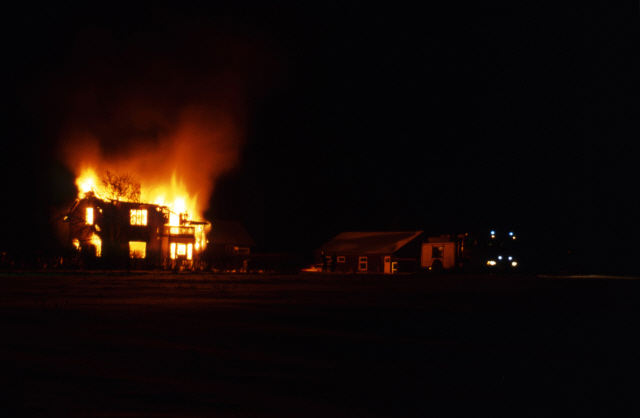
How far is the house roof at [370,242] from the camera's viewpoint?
52.6 m

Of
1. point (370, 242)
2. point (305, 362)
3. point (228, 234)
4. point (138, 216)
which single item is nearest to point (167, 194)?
point (138, 216)

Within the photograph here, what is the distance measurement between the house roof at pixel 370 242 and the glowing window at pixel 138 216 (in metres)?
21.1

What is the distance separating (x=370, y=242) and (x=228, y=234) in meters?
16.2

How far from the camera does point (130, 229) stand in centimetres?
4103

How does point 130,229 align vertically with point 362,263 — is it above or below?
above

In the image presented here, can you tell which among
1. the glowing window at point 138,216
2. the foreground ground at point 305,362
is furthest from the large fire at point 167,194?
the foreground ground at point 305,362

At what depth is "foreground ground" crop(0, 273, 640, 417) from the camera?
4863 mm

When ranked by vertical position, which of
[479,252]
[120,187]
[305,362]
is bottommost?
[305,362]

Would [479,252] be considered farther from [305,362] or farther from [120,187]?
[305,362]

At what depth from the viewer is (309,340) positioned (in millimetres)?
7723

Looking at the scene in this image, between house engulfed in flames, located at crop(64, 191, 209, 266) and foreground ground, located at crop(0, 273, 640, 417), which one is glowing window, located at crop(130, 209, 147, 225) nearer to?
house engulfed in flames, located at crop(64, 191, 209, 266)

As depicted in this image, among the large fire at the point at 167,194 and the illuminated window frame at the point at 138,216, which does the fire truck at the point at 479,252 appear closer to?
the large fire at the point at 167,194

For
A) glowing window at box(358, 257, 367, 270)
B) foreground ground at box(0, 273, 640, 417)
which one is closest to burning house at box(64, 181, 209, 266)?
glowing window at box(358, 257, 367, 270)

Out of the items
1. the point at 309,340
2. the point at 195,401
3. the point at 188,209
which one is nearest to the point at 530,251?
the point at 188,209
